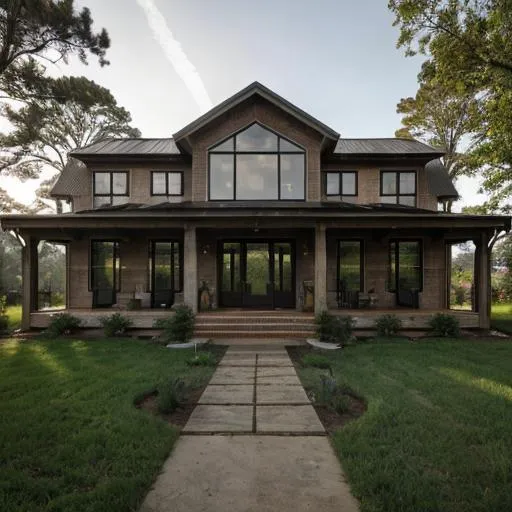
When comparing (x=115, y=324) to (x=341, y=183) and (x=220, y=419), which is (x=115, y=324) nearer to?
(x=220, y=419)

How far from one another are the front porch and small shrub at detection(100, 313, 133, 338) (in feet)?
0.83

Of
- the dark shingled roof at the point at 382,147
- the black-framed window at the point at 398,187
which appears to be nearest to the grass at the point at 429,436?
the black-framed window at the point at 398,187

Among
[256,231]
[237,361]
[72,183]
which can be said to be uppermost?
[72,183]

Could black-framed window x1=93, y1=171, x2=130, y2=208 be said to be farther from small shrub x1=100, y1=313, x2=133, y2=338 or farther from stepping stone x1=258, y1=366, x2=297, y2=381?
stepping stone x1=258, y1=366, x2=297, y2=381

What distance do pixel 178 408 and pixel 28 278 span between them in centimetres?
887

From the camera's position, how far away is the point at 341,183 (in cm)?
1338

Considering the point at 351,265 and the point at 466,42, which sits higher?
the point at 466,42

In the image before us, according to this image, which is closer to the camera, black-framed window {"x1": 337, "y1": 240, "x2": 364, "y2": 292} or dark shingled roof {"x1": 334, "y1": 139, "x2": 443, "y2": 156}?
black-framed window {"x1": 337, "y1": 240, "x2": 364, "y2": 292}

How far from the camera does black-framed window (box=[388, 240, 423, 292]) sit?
12.6 meters

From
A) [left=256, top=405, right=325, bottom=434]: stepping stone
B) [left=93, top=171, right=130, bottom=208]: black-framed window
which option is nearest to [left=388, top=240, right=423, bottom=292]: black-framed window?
[left=256, top=405, right=325, bottom=434]: stepping stone

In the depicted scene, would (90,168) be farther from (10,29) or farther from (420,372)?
(420,372)

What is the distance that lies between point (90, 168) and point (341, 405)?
1346 cm

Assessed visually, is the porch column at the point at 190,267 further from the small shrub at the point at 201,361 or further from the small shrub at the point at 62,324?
the small shrub at the point at 62,324

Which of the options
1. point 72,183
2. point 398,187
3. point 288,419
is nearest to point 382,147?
point 398,187
